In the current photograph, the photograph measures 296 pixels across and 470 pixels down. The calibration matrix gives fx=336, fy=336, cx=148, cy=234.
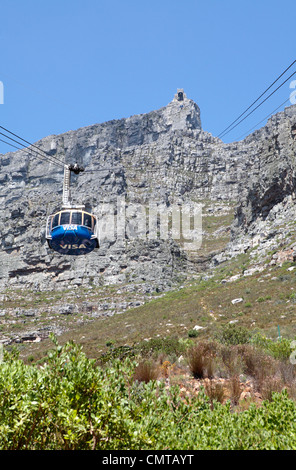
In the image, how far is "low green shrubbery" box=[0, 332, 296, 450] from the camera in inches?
163

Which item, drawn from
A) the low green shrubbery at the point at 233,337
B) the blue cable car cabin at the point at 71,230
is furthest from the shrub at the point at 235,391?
the blue cable car cabin at the point at 71,230

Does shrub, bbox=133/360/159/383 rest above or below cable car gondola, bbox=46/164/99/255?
below

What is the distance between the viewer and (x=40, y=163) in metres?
136

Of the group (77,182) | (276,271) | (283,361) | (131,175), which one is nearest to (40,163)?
(77,182)

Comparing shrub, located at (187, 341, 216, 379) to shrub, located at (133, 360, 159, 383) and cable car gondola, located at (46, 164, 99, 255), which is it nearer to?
shrub, located at (133, 360, 159, 383)

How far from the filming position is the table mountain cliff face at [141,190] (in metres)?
58.9

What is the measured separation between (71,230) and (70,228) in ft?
0.32

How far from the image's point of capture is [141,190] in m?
108

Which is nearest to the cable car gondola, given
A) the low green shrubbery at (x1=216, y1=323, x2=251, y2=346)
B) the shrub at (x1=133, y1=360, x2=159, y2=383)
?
the shrub at (x1=133, y1=360, x2=159, y2=383)

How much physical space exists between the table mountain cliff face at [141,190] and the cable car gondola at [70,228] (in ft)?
98.8

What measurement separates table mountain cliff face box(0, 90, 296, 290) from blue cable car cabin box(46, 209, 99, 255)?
30409 millimetres

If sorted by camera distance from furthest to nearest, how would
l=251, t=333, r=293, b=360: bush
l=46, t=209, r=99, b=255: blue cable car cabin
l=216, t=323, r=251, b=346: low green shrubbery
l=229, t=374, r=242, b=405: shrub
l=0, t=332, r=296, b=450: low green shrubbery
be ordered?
l=46, t=209, r=99, b=255: blue cable car cabin
l=216, t=323, r=251, b=346: low green shrubbery
l=251, t=333, r=293, b=360: bush
l=229, t=374, r=242, b=405: shrub
l=0, t=332, r=296, b=450: low green shrubbery

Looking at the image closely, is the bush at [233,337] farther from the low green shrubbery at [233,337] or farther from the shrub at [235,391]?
the shrub at [235,391]

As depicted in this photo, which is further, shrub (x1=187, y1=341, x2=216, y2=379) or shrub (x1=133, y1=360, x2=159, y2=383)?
shrub (x1=187, y1=341, x2=216, y2=379)
